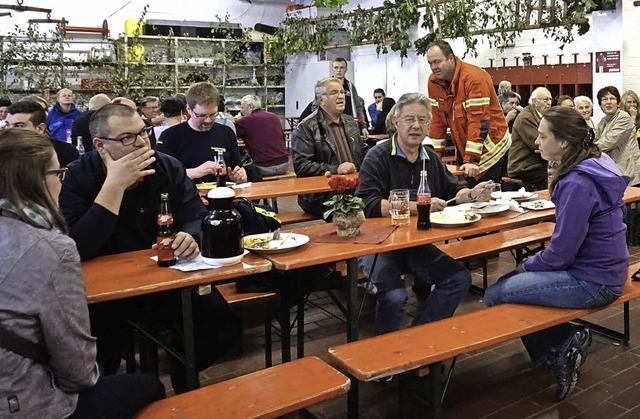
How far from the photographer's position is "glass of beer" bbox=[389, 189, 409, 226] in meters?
3.29

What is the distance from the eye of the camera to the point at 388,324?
3.39m

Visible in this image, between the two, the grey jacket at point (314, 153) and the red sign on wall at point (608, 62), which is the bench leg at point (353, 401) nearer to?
the grey jacket at point (314, 153)

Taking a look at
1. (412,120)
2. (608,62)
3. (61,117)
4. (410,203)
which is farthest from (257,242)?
(608,62)

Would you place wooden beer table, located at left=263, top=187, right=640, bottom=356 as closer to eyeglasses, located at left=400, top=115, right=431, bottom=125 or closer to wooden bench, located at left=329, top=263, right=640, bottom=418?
wooden bench, located at left=329, top=263, right=640, bottom=418

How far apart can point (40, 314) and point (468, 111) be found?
4.01 metres

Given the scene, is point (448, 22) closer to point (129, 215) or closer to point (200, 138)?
point (200, 138)

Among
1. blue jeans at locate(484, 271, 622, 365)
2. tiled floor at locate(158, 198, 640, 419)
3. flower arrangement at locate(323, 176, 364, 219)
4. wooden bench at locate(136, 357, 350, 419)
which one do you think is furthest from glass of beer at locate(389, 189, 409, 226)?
wooden bench at locate(136, 357, 350, 419)

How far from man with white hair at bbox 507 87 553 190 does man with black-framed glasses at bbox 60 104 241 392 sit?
3.90m

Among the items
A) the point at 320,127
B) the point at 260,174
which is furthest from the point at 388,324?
the point at 260,174

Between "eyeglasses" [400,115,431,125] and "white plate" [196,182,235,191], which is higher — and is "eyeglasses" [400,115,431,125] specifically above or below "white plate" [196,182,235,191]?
above

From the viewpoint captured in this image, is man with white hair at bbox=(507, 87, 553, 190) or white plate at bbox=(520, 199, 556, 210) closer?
white plate at bbox=(520, 199, 556, 210)

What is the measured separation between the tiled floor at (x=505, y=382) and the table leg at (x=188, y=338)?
2.33 feet

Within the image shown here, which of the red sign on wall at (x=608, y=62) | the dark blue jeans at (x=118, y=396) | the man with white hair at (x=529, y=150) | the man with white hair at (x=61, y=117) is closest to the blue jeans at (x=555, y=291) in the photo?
the dark blue jeans at (x=118, y=396)

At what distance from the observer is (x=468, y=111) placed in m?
5.10
